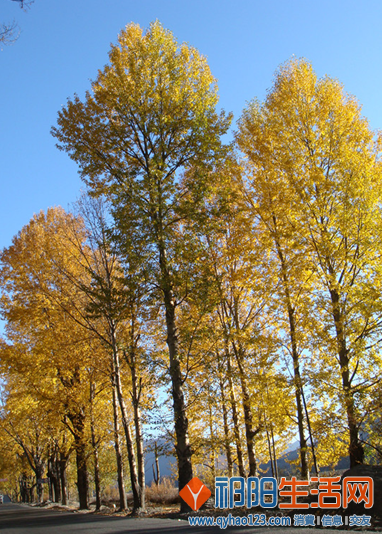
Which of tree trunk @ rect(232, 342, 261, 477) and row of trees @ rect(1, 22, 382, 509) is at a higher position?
row of trees @ rect(1, 22, 382, 509)

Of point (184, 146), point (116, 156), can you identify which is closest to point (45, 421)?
point (116, 156)

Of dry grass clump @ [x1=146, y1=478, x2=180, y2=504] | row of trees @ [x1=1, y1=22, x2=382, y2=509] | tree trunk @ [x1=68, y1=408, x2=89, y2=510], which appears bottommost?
dry grass clump @ [x1=146, y1=478, x2=180, y2=504]

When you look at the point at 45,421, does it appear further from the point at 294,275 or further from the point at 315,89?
the point at 315,89

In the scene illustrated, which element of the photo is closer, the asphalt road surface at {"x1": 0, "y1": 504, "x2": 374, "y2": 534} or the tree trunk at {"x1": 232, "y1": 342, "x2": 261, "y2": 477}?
the asphalt road surface at {"x1": 0, "y1": 504, "x2": 374, "y2": 534}

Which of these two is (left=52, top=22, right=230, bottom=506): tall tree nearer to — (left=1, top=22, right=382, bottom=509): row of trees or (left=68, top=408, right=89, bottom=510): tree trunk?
(left=1, top=22, right=382, bottom=509): row of trees

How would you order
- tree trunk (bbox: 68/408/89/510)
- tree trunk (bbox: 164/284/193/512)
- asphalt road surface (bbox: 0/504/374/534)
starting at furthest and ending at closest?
tree trunk (bbox: 68/408/89/510), tree trunk (bbox: 164/284/193/512), asphalt road surface (bbox: 0/504/374/534)

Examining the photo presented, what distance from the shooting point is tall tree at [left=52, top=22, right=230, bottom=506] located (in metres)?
9.23

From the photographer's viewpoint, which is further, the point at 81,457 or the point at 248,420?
the point at 81,457

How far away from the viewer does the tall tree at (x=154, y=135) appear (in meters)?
9.23

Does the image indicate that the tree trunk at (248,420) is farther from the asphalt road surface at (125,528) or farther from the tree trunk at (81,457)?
the tree trunk at (81,457)

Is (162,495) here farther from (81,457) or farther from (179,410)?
(179,410)

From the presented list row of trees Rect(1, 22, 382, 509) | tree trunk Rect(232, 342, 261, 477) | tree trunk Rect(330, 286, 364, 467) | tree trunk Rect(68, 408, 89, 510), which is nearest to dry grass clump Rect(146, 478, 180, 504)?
tree trunk Rect(68, 408, 89, 510)

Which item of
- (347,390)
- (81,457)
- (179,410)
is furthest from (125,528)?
(81,457)

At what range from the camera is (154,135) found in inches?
408
